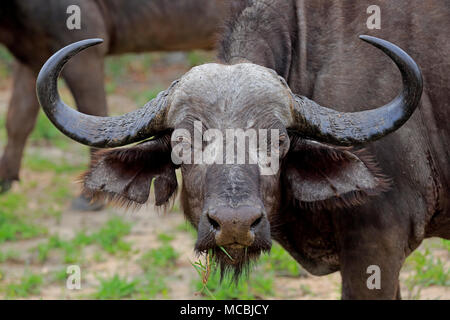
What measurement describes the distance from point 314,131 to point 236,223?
0.85 m

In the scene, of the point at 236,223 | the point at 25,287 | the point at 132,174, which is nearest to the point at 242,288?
the point at 25,287

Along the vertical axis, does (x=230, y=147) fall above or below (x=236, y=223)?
above

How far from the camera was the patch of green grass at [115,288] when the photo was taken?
6027 mm

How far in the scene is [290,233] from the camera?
485cm

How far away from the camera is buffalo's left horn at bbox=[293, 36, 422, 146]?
397 centimetres

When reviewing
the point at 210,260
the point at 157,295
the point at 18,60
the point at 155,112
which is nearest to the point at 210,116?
the point at 155,112

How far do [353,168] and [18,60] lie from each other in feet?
17.9

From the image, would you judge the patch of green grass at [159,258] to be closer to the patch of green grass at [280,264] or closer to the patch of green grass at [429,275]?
the patch of green grass at [280,264]

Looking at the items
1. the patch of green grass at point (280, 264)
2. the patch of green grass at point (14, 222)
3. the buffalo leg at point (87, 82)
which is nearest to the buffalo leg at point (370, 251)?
the patch of green grass at point (280, 264)

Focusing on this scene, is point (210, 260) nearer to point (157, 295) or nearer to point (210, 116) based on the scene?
point (210, 116)

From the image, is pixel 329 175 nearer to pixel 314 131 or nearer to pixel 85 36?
pixel 314 131

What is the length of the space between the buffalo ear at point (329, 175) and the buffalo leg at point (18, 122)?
5170mm

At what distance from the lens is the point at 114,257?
23.3 ft

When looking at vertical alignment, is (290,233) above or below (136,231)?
below
